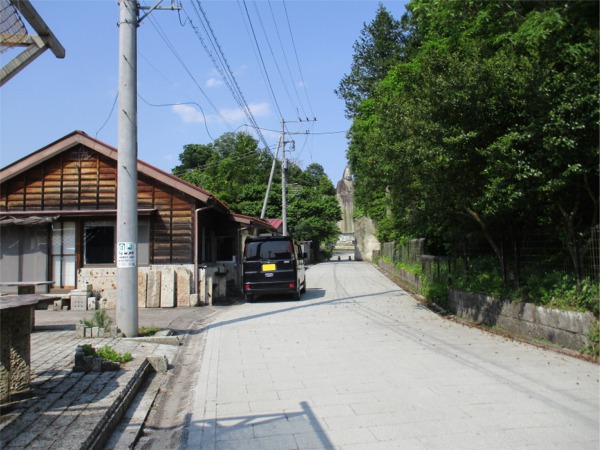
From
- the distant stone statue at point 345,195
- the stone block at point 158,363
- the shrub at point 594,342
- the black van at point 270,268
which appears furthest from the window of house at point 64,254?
the distant stone statue at point 345,195

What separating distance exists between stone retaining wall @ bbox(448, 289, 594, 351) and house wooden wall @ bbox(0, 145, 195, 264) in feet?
27.5

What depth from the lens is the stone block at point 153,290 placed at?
1395cm

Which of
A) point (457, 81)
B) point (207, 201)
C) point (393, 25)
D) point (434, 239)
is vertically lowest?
point (434, 239)

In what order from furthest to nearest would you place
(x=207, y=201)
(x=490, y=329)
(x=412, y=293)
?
1. (x=412, y=293)
2. (x=207, y=201)
3. (x=490, y=329)

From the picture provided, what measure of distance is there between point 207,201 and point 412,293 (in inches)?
329

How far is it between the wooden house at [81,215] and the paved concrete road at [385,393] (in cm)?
612

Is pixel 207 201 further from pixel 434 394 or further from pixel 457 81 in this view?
pixel 434 394

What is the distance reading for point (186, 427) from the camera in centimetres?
471

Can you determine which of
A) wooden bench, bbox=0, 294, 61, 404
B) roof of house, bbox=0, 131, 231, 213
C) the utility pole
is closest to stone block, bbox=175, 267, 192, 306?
roof of house, bbox=0, 131, 231, 213

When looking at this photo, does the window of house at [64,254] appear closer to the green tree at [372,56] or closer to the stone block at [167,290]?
the stone block at [167,290]

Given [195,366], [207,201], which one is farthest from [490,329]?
[207,201]

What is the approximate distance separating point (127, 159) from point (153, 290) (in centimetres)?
599

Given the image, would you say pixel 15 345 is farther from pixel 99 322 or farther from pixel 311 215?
pixel 311 215

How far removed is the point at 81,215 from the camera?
48.8 ft
